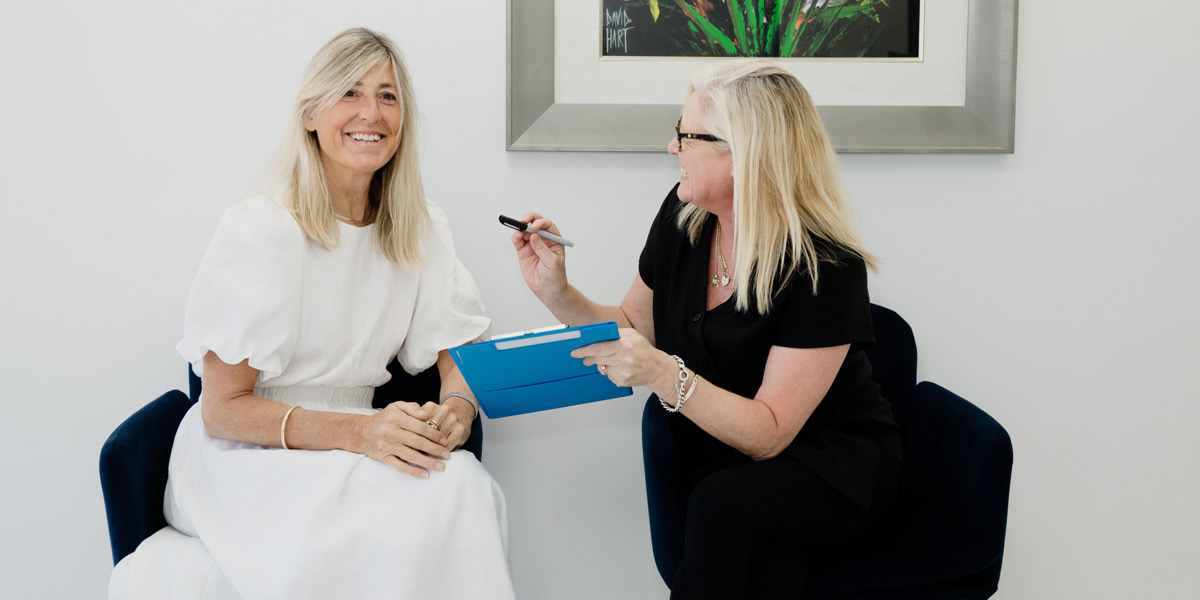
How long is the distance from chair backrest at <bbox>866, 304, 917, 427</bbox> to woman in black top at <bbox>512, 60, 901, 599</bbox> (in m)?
0.26

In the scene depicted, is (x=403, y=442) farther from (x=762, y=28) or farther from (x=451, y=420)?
(x=762, y=28)

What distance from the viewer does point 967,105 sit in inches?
79.0

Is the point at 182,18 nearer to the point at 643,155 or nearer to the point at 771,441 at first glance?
the point at 643,155

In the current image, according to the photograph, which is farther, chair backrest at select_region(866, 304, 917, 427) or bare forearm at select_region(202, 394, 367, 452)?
chair backrest at select_region(866, 304, 917, 427)

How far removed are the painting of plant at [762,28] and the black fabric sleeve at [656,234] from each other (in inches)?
15.7

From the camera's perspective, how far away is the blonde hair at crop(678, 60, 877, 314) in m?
1.53

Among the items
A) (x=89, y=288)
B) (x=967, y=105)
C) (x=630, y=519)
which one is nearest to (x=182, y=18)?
(x=89, y=288)

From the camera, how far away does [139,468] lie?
1463 mm

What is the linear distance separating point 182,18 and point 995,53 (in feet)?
6.28

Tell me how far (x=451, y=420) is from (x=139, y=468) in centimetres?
54

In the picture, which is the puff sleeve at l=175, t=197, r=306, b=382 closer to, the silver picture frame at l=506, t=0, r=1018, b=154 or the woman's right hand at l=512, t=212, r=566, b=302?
the woman's right hand at l=512, t=212, r=566, b=302

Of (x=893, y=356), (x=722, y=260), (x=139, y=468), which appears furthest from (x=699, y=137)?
(x=139, y=468)

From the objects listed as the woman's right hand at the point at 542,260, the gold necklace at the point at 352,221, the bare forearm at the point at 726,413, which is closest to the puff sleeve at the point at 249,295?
the gold necklace at the point at 352,221

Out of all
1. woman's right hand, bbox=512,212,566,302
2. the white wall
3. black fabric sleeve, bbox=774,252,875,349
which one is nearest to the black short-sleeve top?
black fabric sleeve, bbox=774,252,875,349
